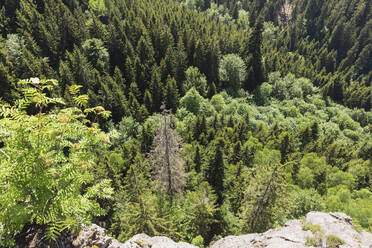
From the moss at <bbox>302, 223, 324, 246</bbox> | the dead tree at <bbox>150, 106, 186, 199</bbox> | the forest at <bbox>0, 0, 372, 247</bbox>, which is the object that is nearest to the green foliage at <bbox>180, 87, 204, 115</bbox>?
the forest at <bbox>0, 0, 372, 247</bbox>

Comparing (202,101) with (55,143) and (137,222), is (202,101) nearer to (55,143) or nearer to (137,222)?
(137,222)

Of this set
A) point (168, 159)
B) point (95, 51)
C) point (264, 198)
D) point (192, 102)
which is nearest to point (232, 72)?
point (192, 102)

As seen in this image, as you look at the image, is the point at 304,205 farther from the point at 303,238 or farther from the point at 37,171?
the point at 37,171

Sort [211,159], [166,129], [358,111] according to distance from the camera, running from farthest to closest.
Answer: [358,111], [211,159], [166,129]

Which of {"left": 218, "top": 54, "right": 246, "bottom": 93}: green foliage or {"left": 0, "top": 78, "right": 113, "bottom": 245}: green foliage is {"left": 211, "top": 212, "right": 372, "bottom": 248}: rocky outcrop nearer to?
{"left": 0, "top": 78, "right": 113, "bottom": 245}: green foliage

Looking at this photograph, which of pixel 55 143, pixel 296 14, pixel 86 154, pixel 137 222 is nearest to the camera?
pixel 55 143

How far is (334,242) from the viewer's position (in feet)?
34.2

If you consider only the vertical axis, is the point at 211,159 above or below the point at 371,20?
below

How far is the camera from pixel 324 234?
11242 mm

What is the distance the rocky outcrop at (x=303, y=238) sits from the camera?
33.8ft

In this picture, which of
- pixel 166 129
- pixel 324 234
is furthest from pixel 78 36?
pixel 324 234

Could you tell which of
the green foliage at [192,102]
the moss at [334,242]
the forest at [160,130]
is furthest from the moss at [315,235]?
the green foliage at [192,102]

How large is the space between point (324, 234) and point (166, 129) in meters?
16.9

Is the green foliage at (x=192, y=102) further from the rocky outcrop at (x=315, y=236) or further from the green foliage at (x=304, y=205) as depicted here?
the rocky outcrop at (x=315, y=236)
